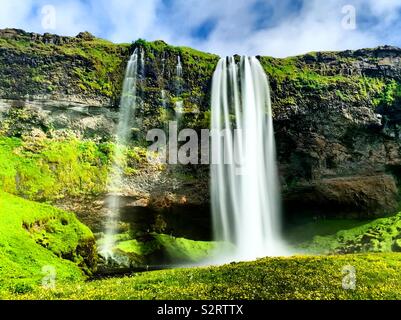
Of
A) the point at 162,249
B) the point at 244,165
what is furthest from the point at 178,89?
the point at 162,249

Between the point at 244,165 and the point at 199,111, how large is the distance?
869 centimetres

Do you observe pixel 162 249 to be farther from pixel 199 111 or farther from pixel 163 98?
pixel 163 98

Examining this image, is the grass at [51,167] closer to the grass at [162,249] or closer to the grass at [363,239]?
the grass at [162,249]

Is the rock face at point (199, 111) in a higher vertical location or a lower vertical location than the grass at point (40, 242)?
higher

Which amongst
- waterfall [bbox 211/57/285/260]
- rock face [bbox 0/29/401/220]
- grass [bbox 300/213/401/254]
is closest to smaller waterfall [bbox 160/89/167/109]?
rock face [bbox 0/29/401/220]

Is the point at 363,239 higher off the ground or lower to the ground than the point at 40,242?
higher

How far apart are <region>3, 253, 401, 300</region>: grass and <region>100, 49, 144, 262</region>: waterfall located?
31.7 meters

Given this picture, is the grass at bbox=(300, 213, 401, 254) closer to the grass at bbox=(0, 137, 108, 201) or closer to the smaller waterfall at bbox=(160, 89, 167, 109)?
the smaller waterfall at bbox=(160, 89, 167, 109)

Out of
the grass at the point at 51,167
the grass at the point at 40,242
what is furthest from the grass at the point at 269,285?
the grass at the point at 51,167

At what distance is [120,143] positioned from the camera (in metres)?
54.7

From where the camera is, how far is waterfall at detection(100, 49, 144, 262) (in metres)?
52.5

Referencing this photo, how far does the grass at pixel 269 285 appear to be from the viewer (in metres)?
15.7

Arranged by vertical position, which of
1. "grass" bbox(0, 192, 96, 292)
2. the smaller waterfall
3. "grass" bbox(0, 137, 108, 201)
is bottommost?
"grass" bbox(0, 192, 96, 292)

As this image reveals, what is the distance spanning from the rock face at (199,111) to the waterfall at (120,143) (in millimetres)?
924
